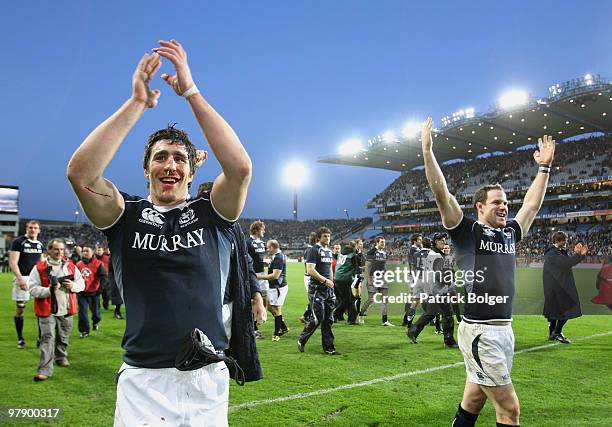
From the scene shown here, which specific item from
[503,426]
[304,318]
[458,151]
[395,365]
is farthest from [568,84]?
[503,426]

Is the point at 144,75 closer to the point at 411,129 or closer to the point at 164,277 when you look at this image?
the point at 164,277

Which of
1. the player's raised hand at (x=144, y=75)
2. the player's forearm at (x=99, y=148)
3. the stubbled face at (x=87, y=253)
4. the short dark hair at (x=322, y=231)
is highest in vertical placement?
the player's raised hand at (x=144, y=75)

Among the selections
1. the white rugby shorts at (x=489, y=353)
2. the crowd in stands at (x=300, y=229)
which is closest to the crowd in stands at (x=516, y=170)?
the crowd in stands at (x=300, y=229)

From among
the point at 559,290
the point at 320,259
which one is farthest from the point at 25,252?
the point at 559,290

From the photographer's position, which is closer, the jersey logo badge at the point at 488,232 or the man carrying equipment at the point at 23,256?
the jersey logo badge at the point at 488,232

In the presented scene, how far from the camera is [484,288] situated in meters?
3.75

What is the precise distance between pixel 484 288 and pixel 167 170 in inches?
106

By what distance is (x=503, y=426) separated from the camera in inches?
132

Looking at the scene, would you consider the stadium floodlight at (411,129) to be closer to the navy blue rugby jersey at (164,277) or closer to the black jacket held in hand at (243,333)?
the black jacket held in hand at (243,333)

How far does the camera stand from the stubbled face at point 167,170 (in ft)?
6.89

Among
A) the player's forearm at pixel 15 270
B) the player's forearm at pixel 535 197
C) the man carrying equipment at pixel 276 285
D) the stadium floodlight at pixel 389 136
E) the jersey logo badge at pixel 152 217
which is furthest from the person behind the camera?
the stadium floodlight at pixel 389 136

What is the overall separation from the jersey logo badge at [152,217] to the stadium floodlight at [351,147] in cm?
5080

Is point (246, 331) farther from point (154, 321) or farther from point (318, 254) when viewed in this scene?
point (318, 254)

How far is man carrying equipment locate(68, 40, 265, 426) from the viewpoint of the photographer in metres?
1.88
